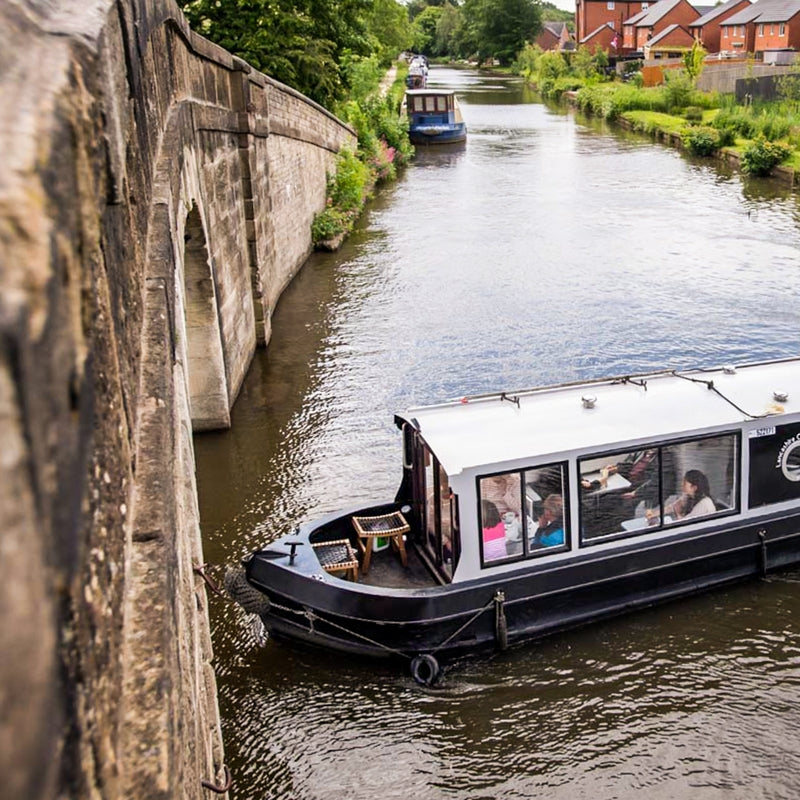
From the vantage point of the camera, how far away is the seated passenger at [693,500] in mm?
8484

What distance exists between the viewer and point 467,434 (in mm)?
8102

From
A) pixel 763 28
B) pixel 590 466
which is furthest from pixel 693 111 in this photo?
pixel 590 466

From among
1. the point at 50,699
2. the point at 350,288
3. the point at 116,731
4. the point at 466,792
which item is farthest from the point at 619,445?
the point at 350,288

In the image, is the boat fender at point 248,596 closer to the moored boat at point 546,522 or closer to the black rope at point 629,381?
the moored boat at point 546,522

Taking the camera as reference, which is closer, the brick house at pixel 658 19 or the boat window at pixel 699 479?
the boat window at pixel 699 479

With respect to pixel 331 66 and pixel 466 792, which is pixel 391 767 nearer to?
pixel 466 792

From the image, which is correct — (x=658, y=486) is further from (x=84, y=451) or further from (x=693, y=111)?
(x=693, y=111)

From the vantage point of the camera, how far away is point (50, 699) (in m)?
1.04

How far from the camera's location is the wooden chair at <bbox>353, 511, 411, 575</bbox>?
834 cm

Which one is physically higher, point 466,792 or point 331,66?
point 331,66

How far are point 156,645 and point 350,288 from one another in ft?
57.2

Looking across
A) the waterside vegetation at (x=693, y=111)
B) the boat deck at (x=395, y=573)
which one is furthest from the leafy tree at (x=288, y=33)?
the boat deck at (x=395, y=573)

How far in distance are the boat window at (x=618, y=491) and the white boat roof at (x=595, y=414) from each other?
205mm

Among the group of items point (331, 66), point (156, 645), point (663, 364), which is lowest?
point (663, 364)
